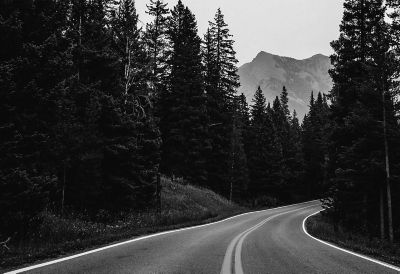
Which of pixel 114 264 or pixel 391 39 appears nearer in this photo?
pixel 114 264

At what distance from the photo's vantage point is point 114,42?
22578mm

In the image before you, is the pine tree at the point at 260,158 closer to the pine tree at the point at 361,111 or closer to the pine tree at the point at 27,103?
the pine tree at the point at 361,111

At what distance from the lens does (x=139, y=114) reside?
2164cm

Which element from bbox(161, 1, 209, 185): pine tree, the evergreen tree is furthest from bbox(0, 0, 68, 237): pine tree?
the evergreen tree

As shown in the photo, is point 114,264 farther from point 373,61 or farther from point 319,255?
point 373,61

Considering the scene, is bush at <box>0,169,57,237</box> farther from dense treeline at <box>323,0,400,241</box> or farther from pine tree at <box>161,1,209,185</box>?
pine tree at <box>161,1,209,185</box>

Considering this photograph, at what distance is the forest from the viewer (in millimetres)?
9961

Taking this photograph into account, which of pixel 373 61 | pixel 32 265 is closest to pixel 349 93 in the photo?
pixel 373 61

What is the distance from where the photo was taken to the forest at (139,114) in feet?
32.7

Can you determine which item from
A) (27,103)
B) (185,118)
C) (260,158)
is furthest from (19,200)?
(260,158)

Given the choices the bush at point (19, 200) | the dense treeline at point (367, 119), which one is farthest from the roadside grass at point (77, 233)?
the dense treeline at point (367, 119)

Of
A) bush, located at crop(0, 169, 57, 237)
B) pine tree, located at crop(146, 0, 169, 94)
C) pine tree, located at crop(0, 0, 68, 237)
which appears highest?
pine tree, located at crop(146, 0, 169, 94)

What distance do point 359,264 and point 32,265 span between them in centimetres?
749

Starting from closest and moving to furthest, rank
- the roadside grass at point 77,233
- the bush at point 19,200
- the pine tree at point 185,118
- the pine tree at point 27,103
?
the roadside grass at point 77,233 < the bush at point 19,200 < the pine tree at point 27,103 < the pine tree at point 185,118
